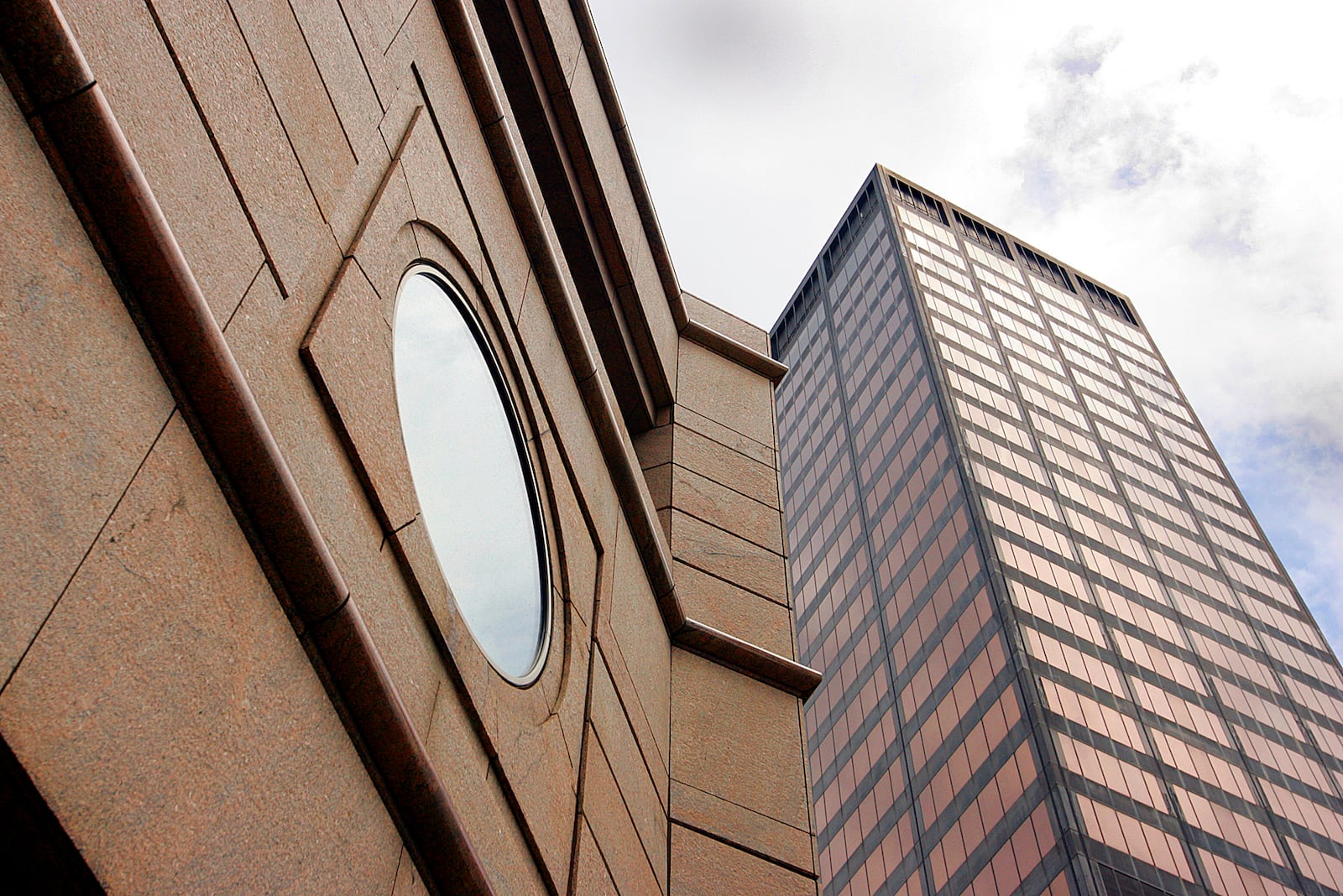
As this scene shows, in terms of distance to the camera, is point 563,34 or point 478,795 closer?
point 478,795

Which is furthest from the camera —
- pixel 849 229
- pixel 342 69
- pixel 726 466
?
pixel 849 229

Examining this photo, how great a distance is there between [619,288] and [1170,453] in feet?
272

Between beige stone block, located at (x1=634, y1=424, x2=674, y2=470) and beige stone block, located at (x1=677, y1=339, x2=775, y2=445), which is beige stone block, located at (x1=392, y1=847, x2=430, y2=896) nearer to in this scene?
beige stone block, located at (x1=634, y1=424, x2=674, y2=470)

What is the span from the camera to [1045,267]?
100812 millimetres

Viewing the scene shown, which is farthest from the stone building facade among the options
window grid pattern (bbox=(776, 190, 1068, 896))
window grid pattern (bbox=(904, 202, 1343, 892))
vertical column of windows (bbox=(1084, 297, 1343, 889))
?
vertical column of windows (bbox=(1084, 297, 1343, 889))

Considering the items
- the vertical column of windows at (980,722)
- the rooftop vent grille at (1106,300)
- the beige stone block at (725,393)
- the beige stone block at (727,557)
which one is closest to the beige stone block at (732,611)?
the beige stone block at (727,557)

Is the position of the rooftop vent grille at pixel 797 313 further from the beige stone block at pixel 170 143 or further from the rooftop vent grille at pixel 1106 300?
the beige stone block at pixel 170 143

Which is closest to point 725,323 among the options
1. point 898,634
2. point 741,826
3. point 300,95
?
point 741,826

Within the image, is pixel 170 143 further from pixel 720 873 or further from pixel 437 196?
pixel 720 873

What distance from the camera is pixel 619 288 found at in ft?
35.5

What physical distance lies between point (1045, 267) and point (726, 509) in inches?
3839

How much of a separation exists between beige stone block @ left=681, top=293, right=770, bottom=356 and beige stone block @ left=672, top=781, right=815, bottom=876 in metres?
7.09

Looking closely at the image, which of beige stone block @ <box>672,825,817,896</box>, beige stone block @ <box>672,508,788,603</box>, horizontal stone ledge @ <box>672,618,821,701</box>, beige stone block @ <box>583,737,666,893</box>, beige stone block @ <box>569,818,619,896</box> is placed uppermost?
beige stone block @ <box>672,508,788,603</box>

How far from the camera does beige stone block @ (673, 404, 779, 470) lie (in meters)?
11.8
